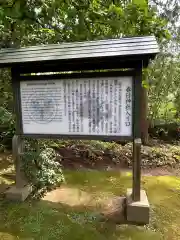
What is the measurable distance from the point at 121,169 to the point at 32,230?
3207 mm

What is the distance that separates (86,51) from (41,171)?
2244 millimetres

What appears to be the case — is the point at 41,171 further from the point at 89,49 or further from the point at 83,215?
the point at 89,49

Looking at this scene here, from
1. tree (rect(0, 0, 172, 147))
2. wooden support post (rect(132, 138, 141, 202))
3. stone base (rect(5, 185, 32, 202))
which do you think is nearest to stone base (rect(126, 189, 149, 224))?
wooden support post (rect(132, 138, 141, 202))

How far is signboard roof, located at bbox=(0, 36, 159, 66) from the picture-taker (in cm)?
279

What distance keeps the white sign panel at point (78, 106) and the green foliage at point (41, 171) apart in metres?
0.48

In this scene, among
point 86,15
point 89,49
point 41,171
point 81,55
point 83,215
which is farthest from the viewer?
point 41,171

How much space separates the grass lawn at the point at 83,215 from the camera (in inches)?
115

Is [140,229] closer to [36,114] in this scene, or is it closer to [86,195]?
[86,195]

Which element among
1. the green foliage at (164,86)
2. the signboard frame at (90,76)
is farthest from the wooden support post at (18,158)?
the green foliage at (164,86)

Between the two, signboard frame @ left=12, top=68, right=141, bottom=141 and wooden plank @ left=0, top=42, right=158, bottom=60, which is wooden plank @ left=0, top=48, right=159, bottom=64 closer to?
wooden plank @ left=0, top=42, right=158, bottom=60

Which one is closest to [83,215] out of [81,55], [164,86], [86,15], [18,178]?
[18,178]

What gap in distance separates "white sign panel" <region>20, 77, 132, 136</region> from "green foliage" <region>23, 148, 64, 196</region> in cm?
48

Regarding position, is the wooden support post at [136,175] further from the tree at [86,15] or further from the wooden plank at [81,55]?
the tree at [86,15]

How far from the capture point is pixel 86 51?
119 inches
